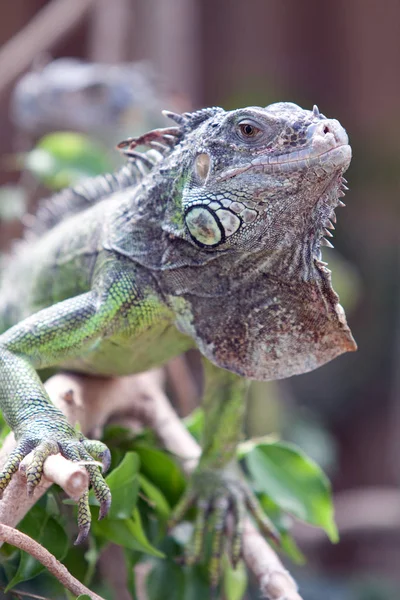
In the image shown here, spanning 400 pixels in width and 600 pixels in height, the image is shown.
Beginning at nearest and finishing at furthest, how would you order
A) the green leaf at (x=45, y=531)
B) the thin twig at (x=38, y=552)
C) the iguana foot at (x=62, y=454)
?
the thin twig at (x=38, y=552) < the iguana foot at (x=62, y=454) < the green leaf at (x=45, y=531)

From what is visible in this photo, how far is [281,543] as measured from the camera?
2.34 m

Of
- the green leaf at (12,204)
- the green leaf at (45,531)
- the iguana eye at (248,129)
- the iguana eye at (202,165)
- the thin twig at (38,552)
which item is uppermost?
the iguana eye at (248,129)

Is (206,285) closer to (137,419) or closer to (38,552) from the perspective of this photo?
(38,552)

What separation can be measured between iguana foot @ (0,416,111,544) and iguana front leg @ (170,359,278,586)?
0.69 meters

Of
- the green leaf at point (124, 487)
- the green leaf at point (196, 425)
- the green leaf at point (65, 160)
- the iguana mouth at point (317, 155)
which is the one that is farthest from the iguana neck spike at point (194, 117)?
the green leaf at point (65, 160)

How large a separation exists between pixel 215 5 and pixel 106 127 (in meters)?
4.01

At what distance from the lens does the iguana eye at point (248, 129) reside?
64.6 inches

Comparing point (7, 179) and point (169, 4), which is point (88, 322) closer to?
point (169, 4)

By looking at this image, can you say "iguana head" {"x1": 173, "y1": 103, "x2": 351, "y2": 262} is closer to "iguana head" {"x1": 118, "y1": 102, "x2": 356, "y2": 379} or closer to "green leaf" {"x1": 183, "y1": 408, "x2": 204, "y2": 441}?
"iguana head" {"x1": 118, "y1": 102, "x2": 356, "y2": 379}

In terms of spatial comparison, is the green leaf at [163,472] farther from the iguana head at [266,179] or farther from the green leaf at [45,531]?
the iguana head at [266,179]

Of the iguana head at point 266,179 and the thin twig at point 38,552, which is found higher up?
the iguana head at point 266,179

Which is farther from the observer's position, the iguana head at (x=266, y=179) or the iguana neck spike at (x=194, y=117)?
the iguana neck spike at (x=194, y=117)

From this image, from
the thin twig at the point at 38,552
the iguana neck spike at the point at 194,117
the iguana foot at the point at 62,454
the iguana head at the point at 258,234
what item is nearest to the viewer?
the thin twig at the point at 38,552

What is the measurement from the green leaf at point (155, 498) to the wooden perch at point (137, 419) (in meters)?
0.20
